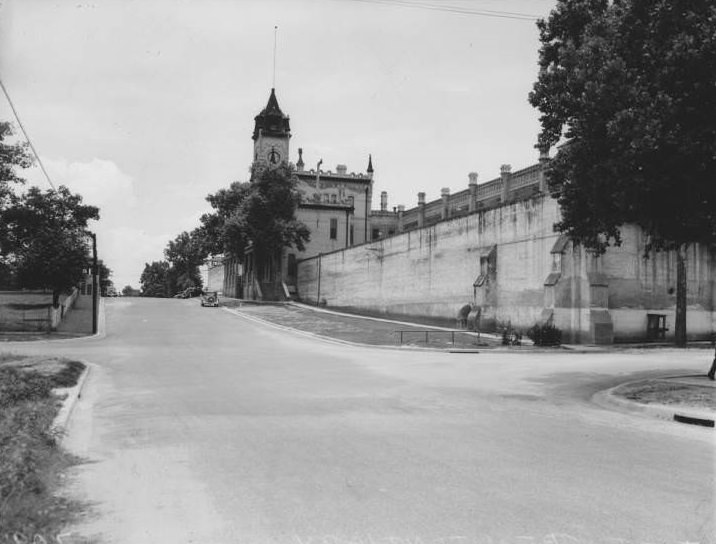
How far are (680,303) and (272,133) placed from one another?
61706mm

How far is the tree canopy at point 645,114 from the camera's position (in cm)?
1169

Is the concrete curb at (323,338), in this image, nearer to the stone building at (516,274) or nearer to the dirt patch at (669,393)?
the stone building at (516,274)

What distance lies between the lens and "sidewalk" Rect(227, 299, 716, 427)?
35.2 feet

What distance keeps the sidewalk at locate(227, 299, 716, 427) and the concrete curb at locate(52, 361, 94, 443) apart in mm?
9282

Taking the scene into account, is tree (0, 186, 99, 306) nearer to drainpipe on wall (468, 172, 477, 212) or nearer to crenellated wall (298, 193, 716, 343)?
crenellated wall (298, 193, 716, 343)

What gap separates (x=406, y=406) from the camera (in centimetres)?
1083

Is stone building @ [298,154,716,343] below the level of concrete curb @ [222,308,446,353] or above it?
above

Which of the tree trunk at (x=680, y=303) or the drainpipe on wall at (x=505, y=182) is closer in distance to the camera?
the tree trunk at (x=680, y=303)

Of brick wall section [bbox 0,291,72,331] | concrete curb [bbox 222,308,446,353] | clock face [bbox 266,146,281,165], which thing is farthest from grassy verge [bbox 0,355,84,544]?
clock face [bbox 266,146,281,165]

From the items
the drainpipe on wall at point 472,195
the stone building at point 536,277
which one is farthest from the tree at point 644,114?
the drainpipe on wall at point 472,195

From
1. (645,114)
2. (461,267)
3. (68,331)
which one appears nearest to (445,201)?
(461,267)

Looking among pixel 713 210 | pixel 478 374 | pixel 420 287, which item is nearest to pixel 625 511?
pixel 713 210

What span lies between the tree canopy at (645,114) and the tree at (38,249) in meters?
30.0

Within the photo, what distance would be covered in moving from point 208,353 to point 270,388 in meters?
9.59
